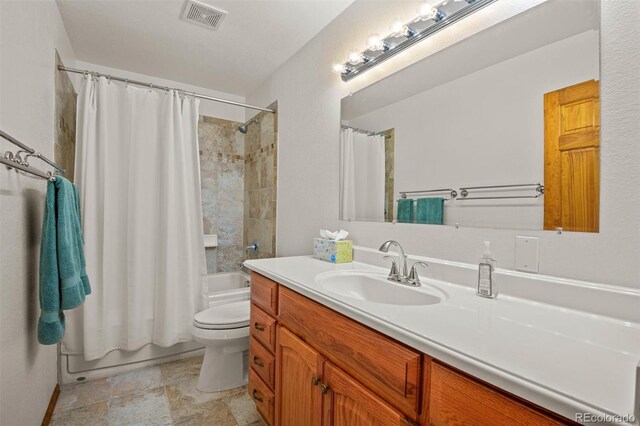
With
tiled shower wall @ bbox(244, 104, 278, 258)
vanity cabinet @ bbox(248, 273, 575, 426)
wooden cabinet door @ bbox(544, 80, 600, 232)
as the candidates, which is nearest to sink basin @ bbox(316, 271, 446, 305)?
vanity cabinet @ bbox(248, 273, 575, 426)

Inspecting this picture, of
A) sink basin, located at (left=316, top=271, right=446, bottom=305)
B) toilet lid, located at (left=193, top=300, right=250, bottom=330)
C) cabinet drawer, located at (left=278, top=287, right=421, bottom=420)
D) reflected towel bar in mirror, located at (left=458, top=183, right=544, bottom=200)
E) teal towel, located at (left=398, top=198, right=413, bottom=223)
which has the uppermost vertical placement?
reflected towel bar in mirror, located at (left=458, top=183, right=544, bottom=200)

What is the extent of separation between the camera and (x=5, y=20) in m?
1.11

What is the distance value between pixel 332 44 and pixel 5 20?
1548 mm

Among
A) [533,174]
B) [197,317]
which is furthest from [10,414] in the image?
[533,174]

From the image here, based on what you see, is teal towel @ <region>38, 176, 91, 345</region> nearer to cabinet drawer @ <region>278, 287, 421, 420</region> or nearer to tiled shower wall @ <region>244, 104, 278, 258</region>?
cabinet drawer @ <region>278, 287, 421, 420</region>

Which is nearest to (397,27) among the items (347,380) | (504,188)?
(504,188)

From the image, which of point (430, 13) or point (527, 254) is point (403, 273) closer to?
point (527, 254)

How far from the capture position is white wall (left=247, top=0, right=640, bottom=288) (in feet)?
2.58

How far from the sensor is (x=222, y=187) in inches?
127

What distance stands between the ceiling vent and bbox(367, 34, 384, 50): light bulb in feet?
3.35

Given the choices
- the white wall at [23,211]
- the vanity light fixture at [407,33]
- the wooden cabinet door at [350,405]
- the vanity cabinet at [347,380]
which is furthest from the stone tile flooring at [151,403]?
the vanity light fixture at [407,33]

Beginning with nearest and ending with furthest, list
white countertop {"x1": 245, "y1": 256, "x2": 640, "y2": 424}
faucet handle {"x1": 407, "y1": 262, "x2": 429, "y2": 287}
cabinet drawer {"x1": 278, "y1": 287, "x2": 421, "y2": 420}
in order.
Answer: white countertop {"x1": 245, "y1": 256, "x2": 640, "y2": 424} < cabinet drawer {"x1": 278, "y1": 287, "x2": 421, "y2": 420} < faucet handle {"x1": 407, "y1": 262, "x2": 429, "y2": 287}

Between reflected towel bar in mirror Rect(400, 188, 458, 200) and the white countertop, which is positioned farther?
reflected towel bar in mirror Rect(400, 188, 458, 200)

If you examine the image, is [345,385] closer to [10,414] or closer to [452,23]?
[10,414]
